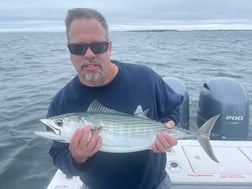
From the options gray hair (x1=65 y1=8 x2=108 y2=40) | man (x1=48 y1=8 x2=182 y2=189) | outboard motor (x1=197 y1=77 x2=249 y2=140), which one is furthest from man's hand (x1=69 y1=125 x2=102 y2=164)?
outboard motor (x1=197 y1=77 x2=249 y2=140)

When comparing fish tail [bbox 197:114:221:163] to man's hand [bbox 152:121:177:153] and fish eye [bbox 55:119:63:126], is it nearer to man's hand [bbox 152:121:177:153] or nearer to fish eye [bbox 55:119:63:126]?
man's hand [bbox 152:121:177:153]

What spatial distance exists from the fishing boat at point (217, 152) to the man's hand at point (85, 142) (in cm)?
144

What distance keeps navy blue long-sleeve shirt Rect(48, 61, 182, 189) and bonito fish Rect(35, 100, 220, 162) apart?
9.5 inches

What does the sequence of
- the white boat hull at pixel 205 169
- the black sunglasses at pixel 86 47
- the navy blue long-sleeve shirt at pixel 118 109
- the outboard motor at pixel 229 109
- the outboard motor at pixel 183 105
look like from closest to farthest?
the black sunglasses at pixel 86 47
the navy blue long-sleeve shirt at pixel 118 109
the white boat hull at pixel 205 169
the outboard motor at pixel 229 109
the outboard motor at pixel 183 105

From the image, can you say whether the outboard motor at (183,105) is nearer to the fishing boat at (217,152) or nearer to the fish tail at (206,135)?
the fishing boat at (217,152)

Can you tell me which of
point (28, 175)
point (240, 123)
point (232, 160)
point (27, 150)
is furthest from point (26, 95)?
point (232, 160)

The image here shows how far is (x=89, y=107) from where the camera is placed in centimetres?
280

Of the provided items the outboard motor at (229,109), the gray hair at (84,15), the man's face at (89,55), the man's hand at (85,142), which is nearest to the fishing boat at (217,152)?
the outboard motor at (229,109)

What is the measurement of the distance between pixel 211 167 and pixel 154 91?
1.40m

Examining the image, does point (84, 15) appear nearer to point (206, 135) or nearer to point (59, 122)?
point (59, 122)

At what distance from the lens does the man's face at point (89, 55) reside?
290 centimetres

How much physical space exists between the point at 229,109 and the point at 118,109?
9.73 feet

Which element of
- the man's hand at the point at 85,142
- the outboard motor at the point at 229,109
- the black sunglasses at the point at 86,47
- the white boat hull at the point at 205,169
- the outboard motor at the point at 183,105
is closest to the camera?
the man's hand at the point at 85,142

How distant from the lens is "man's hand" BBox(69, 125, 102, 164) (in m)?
2.57
